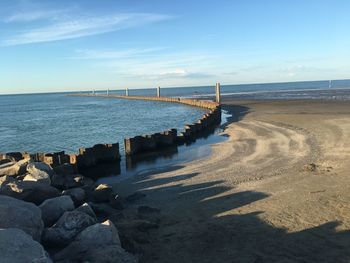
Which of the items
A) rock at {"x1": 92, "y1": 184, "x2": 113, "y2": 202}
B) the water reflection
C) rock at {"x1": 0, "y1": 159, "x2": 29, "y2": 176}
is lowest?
the water reflection

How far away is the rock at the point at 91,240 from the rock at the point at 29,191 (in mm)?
3069

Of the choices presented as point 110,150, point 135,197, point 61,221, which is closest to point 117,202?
point 135,197

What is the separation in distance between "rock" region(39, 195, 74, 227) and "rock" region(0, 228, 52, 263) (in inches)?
114

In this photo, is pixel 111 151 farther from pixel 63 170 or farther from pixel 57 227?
pixel 57 227

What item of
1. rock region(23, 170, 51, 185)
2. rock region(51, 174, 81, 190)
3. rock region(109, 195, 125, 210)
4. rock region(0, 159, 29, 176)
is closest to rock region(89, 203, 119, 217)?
rock region(109, 195, 125, 210)

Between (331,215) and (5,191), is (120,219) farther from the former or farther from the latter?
(331,215)

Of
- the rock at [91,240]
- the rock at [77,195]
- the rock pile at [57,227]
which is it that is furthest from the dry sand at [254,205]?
the rock at [77,195]

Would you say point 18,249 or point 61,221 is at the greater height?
point 18,249

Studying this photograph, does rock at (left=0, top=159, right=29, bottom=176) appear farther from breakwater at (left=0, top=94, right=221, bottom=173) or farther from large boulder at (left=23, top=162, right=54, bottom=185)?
breakwater at (left=0, top=94, right=221, bottom=173)

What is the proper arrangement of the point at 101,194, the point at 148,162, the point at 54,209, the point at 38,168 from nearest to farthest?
the point at 54,209, the point at 101,194, the point at 38,168, the point at 148,162

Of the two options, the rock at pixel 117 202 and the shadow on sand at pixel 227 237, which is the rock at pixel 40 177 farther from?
the shadow on sand at pixel 227 237

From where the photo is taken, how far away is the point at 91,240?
24.0 ft

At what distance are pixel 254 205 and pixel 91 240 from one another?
4.91 metres

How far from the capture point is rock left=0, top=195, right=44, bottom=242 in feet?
24.2
